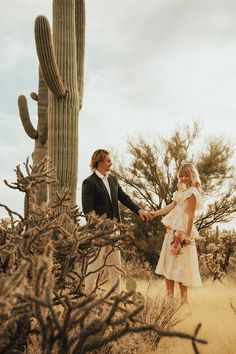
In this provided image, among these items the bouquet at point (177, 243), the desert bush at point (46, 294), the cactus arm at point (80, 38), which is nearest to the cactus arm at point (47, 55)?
the cactus arm at point (80, 38)

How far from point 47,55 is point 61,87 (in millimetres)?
667

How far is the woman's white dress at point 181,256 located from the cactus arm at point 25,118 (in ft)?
14.4

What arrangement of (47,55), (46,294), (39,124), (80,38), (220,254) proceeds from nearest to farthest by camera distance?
1. (46,294)
2. (47,55)
3. (80,38)
4. (39,124)
5. (220,254)

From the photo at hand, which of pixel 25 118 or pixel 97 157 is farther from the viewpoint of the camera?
pixel 25 118

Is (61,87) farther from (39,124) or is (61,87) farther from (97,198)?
(97,198)

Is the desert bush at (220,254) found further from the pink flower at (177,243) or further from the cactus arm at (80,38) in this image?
the cactus arm at (80,38)

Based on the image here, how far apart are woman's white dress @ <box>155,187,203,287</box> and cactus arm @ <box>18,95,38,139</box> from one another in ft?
14.4

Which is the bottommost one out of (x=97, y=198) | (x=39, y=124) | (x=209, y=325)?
(x=209, y=325)

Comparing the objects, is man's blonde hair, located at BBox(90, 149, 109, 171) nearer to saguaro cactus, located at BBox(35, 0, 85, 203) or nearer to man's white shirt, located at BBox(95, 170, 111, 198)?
man's white shirt, located at BBox(95, 170, 111, 198)

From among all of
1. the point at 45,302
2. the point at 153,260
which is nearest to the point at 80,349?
the point at 45,302

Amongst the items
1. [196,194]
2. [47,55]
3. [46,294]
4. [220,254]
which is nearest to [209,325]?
[196,194]

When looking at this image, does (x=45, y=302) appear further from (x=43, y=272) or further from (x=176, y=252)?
(x=176, y=252)

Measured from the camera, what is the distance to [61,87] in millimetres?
8109

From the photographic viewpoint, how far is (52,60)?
7.71 metres
